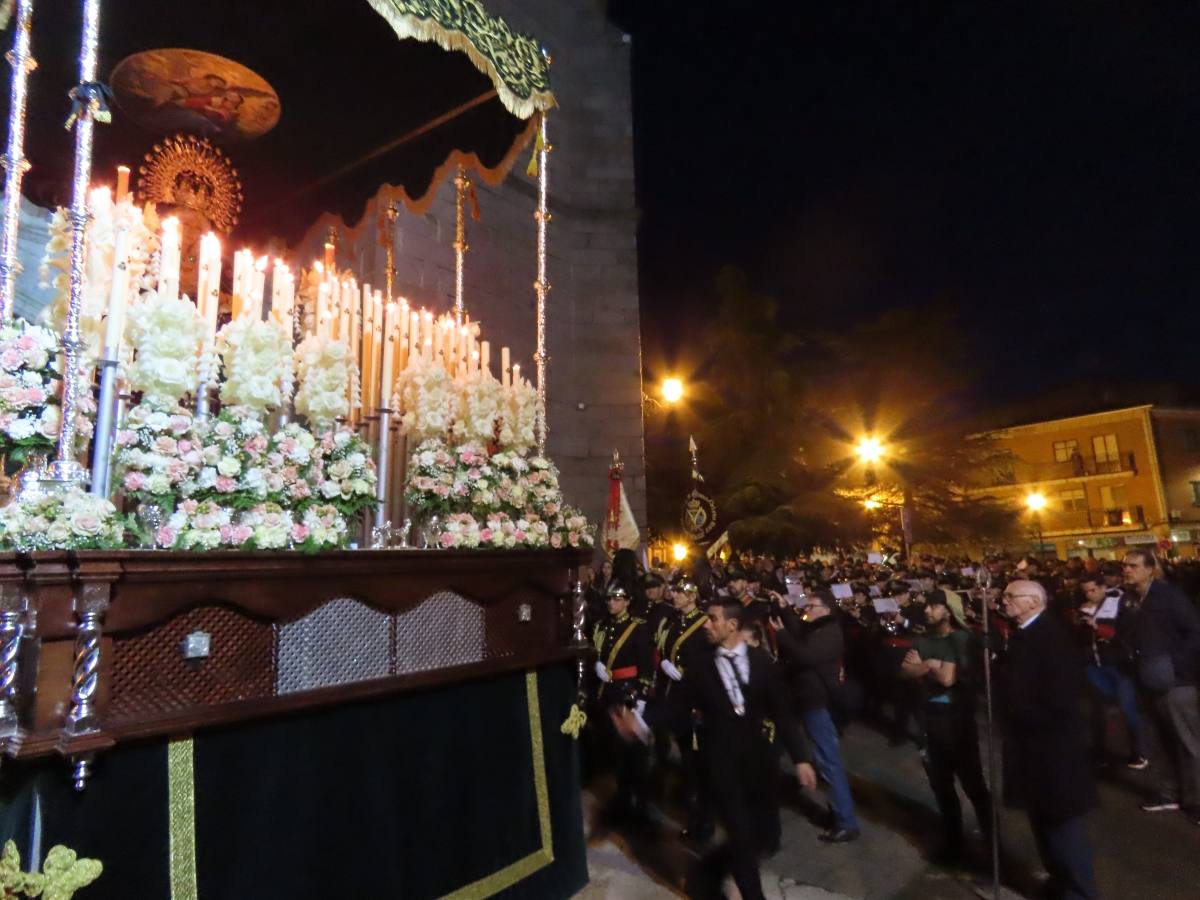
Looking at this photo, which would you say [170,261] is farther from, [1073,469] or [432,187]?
[1073,469]

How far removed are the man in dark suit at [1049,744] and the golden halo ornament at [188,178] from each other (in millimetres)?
7020

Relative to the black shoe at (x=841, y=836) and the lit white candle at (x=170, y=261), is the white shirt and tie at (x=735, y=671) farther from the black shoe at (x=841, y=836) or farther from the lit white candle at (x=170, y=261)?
the lit white candle at (x=170, y=261)

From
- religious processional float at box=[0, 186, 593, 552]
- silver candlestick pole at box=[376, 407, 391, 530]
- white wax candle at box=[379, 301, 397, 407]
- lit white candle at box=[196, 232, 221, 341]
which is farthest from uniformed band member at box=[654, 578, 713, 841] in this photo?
lit white candle at box=[196, 232, 221, 341]

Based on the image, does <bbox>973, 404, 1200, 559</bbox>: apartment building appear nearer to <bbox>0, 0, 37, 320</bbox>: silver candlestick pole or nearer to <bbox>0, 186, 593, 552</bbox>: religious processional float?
<bbox>0, 186, 593, 552</bbox>: religious processional float

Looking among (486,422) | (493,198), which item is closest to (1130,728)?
(486,422)

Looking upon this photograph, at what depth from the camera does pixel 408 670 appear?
4055 millimetres

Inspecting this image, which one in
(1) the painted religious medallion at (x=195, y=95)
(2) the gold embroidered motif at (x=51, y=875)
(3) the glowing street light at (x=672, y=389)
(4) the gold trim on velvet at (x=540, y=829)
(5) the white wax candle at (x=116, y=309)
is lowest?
(4) the gold trim on velvet at (x=540, y=829)

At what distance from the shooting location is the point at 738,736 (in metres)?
→ 4.68

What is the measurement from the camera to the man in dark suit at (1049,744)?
13.7 ft

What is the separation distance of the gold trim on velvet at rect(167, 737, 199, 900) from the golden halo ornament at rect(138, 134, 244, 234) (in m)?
5.23

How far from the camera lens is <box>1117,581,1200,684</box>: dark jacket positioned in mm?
6457

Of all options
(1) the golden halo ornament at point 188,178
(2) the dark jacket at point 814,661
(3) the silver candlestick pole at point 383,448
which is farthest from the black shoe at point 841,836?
(1) the golden halo ornament at point 188,178

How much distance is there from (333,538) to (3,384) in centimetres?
144

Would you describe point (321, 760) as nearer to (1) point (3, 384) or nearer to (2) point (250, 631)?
(2) point (250, 631)
